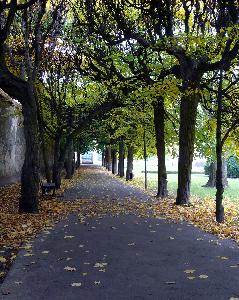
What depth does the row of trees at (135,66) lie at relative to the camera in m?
12.3

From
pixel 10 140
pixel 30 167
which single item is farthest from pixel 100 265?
pixel 10 140

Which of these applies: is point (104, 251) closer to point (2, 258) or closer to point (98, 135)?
point (2, 258)

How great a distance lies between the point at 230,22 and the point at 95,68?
9.60 metres

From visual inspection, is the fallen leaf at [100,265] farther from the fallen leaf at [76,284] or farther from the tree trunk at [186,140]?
the tree trunk at [186,140]

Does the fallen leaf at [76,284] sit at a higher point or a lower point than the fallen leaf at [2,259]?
higher

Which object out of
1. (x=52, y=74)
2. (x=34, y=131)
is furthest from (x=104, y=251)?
(x=52, y=74)

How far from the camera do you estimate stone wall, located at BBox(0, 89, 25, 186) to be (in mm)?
21531

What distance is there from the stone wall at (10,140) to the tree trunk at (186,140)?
933 centimetres

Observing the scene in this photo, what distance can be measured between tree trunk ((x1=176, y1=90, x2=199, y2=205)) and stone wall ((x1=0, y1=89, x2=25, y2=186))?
9333 mm

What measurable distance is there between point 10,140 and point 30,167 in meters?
11.2

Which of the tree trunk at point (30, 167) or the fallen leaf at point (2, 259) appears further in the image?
the tree trunk at point (30, 167)


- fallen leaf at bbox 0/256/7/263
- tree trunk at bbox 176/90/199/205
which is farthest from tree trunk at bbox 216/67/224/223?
fallen leaf at bbox 0/256/7/263

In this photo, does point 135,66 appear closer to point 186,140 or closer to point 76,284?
point 186,140

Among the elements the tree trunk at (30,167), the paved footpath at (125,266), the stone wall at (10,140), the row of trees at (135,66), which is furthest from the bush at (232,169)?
the paved footpath at (125,266)
